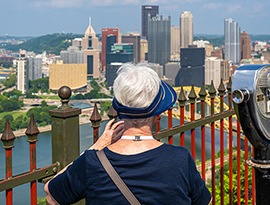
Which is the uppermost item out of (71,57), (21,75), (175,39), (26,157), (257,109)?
(175,39)

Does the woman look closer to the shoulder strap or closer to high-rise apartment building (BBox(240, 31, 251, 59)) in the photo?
the shoulder strap

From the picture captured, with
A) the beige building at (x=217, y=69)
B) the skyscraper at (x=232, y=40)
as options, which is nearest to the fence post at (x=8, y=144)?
the beige building at (x=217, y=69)

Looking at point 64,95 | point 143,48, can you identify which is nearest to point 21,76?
point 143,48

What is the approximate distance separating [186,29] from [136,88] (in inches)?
2904

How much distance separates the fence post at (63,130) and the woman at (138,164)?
0.26m

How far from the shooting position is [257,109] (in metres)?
0.96

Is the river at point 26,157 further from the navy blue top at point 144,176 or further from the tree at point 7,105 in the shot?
the tree at point 7,105

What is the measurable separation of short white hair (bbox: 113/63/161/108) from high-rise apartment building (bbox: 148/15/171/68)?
2323 inches

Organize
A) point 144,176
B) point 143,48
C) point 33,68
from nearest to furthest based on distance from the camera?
point 144,176, point 33,68, point 143,48

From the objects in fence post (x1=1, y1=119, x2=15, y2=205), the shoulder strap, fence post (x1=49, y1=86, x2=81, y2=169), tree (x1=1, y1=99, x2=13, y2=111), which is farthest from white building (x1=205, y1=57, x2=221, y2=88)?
the shoulder strap

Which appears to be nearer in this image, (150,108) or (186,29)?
(150,108)

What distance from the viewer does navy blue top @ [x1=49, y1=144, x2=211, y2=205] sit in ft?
2.30

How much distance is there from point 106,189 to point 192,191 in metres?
0.18

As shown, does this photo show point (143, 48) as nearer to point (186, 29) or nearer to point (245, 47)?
point (186, 29)
